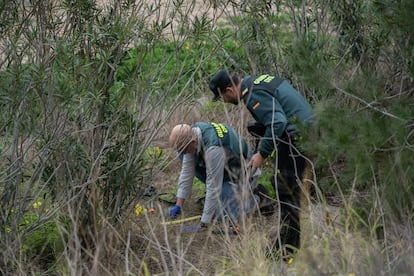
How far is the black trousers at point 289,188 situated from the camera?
7227 mm

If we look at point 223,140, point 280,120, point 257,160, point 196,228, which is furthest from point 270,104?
point 196,228

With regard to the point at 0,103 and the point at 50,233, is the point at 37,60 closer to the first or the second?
the point at 0,103

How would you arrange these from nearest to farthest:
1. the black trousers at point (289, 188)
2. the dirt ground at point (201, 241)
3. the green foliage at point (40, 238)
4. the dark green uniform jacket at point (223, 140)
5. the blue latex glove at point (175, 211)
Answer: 1. the dirt ground at point (201, 241)
2. the green foliage at point (40, 238)
3. the black trousers at point (289, 188)
4. the dark green uniform jacket at point (223, 140)
5. the blue latex glove at point (175, 211)

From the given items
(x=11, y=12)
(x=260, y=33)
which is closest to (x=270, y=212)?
(x=260, y=33)

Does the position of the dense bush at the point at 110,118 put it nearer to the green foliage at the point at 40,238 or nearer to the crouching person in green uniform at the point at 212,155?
the green foliage at the point at 40,238

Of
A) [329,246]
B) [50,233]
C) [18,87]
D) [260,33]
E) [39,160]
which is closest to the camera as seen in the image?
[329,246]

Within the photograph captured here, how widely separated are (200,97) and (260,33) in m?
2.10

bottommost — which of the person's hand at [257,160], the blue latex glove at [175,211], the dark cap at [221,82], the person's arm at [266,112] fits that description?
the blue latex glove at [175,211]

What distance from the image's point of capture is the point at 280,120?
7023mm

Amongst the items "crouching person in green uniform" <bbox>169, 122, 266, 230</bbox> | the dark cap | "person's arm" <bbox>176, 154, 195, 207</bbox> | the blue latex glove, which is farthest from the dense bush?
the blue latex glove

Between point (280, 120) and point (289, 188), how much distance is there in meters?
0.57

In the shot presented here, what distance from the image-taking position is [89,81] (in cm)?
673

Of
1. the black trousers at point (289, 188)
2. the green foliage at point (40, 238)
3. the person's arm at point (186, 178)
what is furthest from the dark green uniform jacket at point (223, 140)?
the green foliage at point (40, 238)

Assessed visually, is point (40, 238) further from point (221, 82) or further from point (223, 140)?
point (221, 82)
